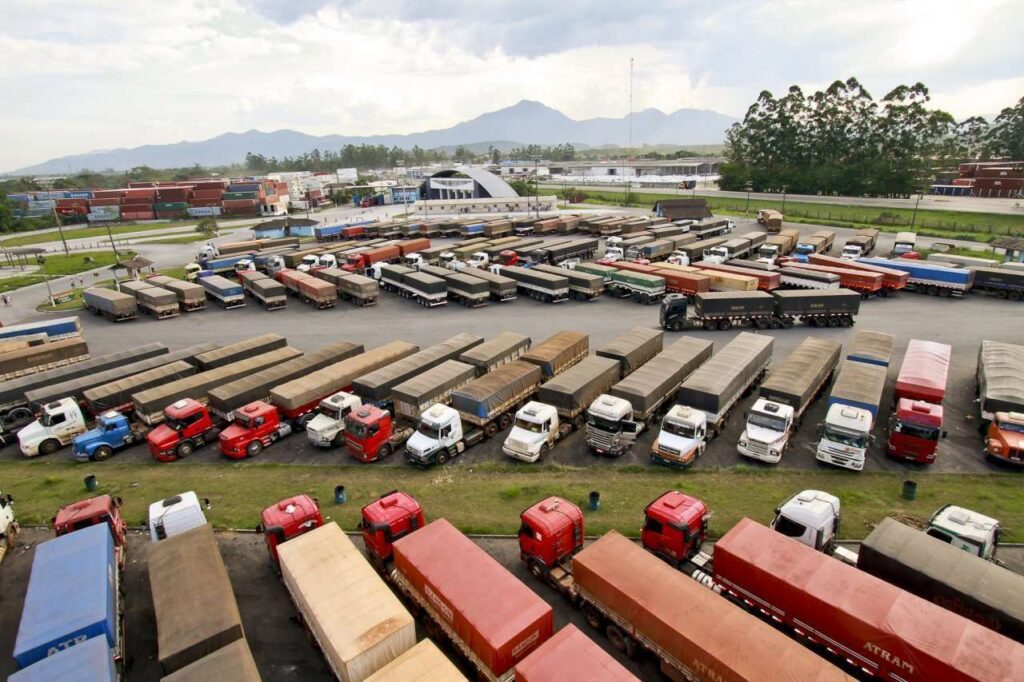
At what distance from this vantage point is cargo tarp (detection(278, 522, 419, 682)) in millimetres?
12359

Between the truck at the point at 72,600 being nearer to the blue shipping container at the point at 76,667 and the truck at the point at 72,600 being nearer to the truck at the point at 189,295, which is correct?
the blue shipping container at the point at 76,667

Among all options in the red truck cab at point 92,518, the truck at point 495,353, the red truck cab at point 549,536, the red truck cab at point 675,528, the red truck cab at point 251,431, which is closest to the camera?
the red truck cab at point 549,536

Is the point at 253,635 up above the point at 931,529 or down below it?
below

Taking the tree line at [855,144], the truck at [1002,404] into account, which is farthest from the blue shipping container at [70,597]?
the tree line at [855,144]

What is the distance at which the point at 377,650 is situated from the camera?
40.7 ft

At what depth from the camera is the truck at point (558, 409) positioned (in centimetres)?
2370

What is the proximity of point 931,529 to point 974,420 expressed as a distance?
1373cm

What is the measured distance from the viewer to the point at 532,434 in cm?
2378

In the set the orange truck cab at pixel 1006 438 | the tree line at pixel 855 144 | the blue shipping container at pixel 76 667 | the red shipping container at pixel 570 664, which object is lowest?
the orange truck cab at pixel 1006 438

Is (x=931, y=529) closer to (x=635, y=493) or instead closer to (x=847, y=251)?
(x=635, y=493)

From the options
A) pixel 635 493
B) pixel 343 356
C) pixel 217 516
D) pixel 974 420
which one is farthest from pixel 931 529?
pixel 343 356

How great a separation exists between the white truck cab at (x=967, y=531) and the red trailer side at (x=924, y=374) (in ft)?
31.0

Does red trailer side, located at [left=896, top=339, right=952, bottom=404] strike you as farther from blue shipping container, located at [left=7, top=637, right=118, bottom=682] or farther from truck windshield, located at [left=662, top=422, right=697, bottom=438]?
blue shipping container, located at [left=7, top=637, right=118, bottom=682]

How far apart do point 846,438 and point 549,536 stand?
13911mm
